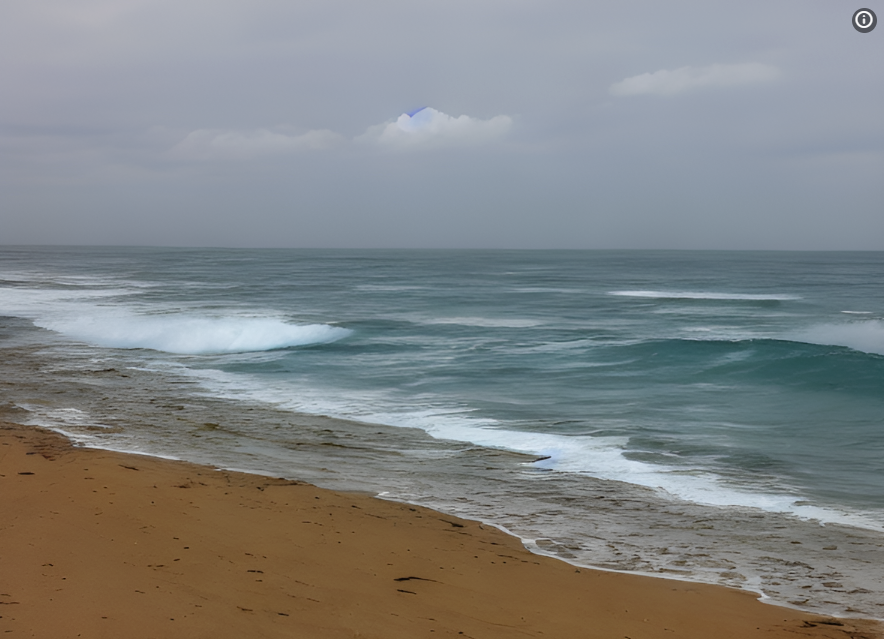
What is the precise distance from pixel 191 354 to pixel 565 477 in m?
14.4

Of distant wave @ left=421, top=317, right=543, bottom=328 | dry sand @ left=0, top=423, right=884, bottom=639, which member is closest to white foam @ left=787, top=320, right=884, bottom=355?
distant wave @ left=421, top=317, right=543, bottom=328

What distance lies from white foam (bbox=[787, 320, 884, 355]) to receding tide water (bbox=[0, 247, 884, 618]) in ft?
0.48

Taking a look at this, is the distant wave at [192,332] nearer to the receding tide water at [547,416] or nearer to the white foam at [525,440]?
the receding tide water at [547,416]

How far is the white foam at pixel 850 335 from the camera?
78.2 ft

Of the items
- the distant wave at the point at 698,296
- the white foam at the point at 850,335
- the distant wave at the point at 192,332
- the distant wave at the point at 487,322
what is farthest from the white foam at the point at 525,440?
the distant wave at the point at 698,296

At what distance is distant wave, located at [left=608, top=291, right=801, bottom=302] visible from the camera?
40.3 meters

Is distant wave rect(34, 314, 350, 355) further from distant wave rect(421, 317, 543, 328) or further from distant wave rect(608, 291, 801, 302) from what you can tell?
distant wave rect(608, 291, 801, 302)

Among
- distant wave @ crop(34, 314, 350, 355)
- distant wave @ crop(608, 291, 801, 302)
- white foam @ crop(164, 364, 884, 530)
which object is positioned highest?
distant wave @ crop(608, 291, 801, 302)

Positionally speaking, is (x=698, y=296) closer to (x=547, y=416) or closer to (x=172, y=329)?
(x=172, y=329)

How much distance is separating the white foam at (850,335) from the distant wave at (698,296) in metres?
11.3

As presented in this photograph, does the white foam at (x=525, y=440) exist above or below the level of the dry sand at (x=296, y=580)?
below

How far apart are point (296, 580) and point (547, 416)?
331 inches

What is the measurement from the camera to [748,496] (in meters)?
8.26

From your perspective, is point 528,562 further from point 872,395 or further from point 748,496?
point 872,395
